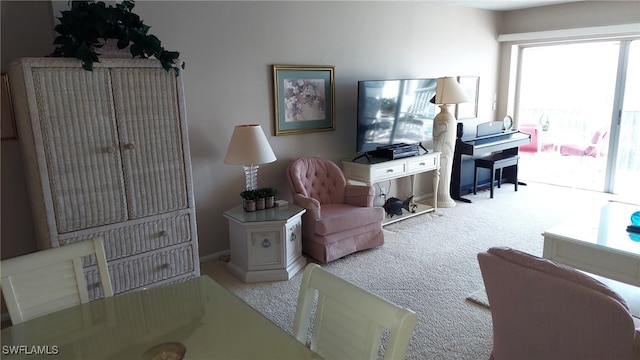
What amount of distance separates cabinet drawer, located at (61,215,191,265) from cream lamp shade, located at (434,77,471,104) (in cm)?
315

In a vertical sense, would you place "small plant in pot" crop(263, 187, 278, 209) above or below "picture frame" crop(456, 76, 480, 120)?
below

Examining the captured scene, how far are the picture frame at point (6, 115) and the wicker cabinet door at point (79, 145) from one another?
1.65 feet

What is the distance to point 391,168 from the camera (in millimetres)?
4344

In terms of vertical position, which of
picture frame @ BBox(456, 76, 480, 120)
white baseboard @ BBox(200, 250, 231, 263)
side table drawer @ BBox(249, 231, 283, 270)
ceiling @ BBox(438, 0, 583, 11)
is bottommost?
white baseboard @ BBox(200, 250, 231, 263)

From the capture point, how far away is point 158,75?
262 cm

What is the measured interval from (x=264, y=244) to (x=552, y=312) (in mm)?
2126

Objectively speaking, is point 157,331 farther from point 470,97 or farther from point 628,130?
point 628,130

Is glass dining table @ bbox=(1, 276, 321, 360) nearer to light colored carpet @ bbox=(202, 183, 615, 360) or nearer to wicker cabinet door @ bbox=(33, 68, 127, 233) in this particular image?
wicker cabinet door @ bbox=(33, 68, 127, 233)

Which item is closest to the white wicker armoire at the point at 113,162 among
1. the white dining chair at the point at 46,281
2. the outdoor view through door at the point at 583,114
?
the white dining chair at the point at 46,281

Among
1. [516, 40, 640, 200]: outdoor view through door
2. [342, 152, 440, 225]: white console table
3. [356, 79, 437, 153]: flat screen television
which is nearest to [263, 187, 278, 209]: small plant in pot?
[342, 152, 440, 225]: white console table

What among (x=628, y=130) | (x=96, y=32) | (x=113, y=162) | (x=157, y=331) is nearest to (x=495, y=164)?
(x=628, y=130)

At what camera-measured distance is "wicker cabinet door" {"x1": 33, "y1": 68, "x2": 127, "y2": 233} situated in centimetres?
229

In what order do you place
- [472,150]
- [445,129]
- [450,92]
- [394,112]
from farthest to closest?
1. [472,150]
2. [445,129]
3. [450,92]
4. [394,112]

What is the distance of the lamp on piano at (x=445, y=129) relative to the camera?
4648mm
